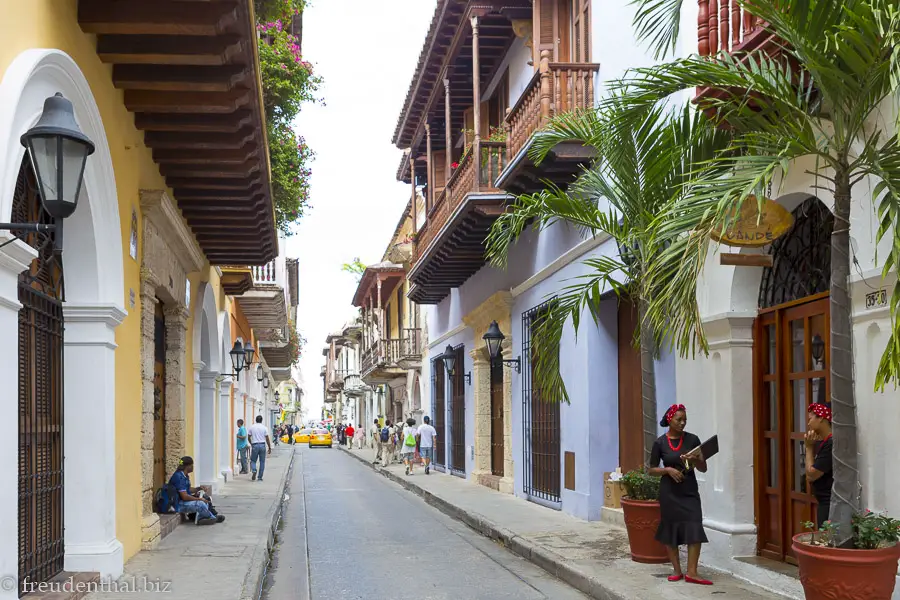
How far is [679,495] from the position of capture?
28.3 ft

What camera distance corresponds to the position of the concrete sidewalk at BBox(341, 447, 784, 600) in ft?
27.0

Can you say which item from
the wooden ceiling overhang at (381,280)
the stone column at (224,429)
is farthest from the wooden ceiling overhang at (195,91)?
the wooden ceiling overhang at (381,280)

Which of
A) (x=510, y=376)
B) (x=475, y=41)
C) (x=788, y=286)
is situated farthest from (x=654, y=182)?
(x=510, y=376)

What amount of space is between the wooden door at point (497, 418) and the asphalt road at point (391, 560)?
2.86 m

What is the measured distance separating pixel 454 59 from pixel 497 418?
24.6ft

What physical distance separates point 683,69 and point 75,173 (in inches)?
151

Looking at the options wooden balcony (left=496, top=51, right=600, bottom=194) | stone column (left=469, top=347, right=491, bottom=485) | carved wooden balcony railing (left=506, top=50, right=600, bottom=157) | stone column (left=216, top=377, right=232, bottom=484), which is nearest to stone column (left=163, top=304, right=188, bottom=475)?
wooden balcony (left=496, top=51, right=600, bottom=194)

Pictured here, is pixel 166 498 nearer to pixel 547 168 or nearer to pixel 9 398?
pixel 547 168

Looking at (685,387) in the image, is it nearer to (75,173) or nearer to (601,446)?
(601,446)

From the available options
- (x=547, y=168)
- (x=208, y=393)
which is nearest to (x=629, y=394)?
(x=547, y=168)

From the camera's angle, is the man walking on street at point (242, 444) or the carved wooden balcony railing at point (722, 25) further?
the man walking on street at point (242, 444)

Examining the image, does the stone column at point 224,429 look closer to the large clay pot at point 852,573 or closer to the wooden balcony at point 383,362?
the wooden balcony at point 383,362

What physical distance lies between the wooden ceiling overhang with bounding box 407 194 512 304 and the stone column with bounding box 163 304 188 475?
490 centimetres

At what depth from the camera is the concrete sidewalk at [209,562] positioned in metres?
8.09
